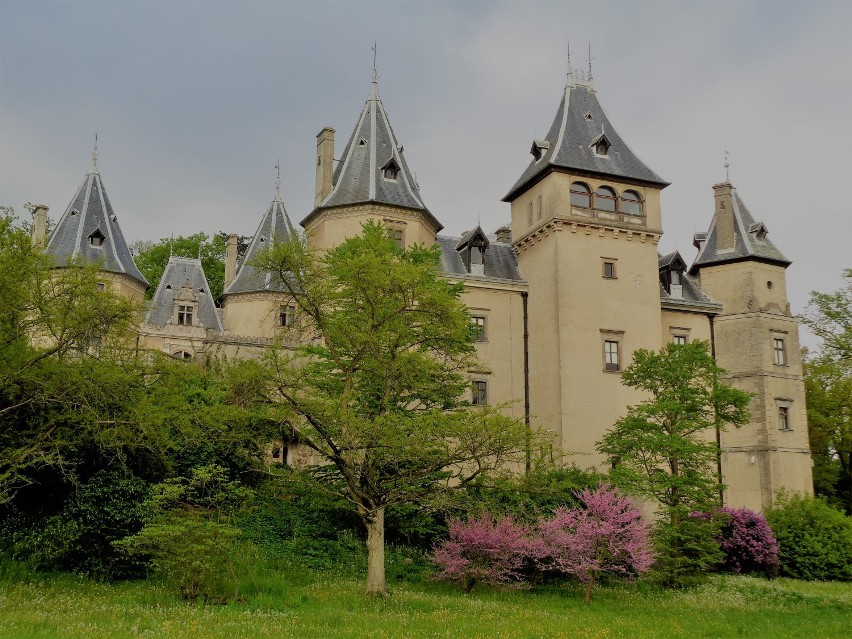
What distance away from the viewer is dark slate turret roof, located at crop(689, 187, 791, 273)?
36.0 metres

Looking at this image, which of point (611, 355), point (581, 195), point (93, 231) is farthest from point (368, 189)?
point (93, 231)

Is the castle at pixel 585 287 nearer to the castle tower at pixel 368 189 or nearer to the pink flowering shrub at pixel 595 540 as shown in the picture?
the castle tower at pixel 368 189

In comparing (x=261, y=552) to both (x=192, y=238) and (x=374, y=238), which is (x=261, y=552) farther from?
(x=192, y=238)

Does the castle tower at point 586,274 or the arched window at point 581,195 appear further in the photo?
the arched window at point 581,195

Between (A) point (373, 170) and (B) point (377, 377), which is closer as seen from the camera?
(B) point (377, 377)

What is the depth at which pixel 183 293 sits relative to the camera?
137ft

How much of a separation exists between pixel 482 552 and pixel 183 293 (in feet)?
89.1

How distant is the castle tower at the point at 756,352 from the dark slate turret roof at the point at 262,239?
1966 cm

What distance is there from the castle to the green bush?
11.6 ft

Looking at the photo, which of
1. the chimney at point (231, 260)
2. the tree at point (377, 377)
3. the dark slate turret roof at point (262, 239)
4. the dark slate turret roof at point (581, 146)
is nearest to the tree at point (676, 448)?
the tree at point (377, 377)

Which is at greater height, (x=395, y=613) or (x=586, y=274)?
(x=586, y=274)

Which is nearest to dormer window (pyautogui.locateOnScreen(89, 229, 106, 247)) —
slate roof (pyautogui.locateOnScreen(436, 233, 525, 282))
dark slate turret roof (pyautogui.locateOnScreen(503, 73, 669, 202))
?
slate roof (pyautogui.locateOnScreen(436, 233, 525, 282))

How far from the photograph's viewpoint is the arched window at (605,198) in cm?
3288

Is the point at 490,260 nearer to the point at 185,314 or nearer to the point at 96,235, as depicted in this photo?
the point at 185,314
